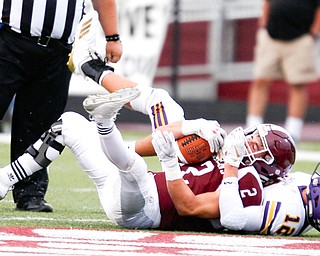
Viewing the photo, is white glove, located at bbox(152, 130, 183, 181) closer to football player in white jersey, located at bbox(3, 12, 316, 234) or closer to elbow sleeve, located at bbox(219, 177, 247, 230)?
football player in white jersey, located at bbox(3, 12, 316, 234)

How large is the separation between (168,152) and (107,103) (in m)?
0.33

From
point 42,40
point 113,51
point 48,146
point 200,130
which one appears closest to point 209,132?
point 200,130

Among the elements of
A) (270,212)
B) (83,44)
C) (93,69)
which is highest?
(83,44)

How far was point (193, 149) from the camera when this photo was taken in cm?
478

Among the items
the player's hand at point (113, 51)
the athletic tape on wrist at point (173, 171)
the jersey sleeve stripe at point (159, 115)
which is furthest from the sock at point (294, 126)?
the athletic tape on wrist at point (173, 171)

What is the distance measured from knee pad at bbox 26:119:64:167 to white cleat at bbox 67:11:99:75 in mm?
286

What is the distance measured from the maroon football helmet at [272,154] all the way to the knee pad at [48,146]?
84 centimetres

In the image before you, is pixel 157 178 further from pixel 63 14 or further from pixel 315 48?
pixel 315 48

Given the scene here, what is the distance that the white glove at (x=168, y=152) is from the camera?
14.5 ft

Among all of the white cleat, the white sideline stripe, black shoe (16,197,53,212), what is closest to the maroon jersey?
the white cleat

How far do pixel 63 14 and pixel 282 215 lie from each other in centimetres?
142

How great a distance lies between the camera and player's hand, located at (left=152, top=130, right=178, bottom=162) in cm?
441

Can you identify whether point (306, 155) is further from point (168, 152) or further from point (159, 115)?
point (168, 152)

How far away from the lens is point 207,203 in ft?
14.9
